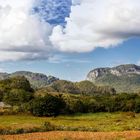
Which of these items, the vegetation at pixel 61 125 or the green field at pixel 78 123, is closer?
the vegetation at pixel 61 125

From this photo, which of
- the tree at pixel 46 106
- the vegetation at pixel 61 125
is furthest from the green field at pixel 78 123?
the tree at pixel 46 106

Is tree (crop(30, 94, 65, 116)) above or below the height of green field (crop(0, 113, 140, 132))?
above

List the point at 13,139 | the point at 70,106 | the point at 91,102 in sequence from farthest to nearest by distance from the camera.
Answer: the point at 91,102 → the point at 70,106 → the point at 13,139

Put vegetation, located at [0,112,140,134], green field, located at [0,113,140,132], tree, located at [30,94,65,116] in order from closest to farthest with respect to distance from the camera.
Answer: vegetation, located at [0,112,140,134]
green field, located at [0,113,140,132]
tree, located at [30,94,65,116]

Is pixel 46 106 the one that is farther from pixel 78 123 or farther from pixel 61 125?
pixel 61 125

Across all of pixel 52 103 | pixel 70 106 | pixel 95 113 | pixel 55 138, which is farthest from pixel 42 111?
pixel 55 138

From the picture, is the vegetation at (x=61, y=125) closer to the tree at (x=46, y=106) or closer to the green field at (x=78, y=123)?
the green field at (x=78, y=123)

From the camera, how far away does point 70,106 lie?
182 metres

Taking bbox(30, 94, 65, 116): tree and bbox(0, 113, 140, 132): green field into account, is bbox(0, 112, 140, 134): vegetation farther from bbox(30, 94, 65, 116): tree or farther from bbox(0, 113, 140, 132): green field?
bbox(30, 94, 65, 116): tree

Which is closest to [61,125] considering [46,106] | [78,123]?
[78,123]

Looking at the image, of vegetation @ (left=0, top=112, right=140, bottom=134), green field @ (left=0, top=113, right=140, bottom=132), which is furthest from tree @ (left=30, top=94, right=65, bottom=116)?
green field @ (left=0, top=113, right=140, bottom=132)

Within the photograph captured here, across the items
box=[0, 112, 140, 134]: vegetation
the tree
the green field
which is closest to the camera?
box=[0, 112, 140, 134]: vegetation

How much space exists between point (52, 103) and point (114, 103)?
4225cm

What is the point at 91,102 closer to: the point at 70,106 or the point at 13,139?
the point at 70,106
